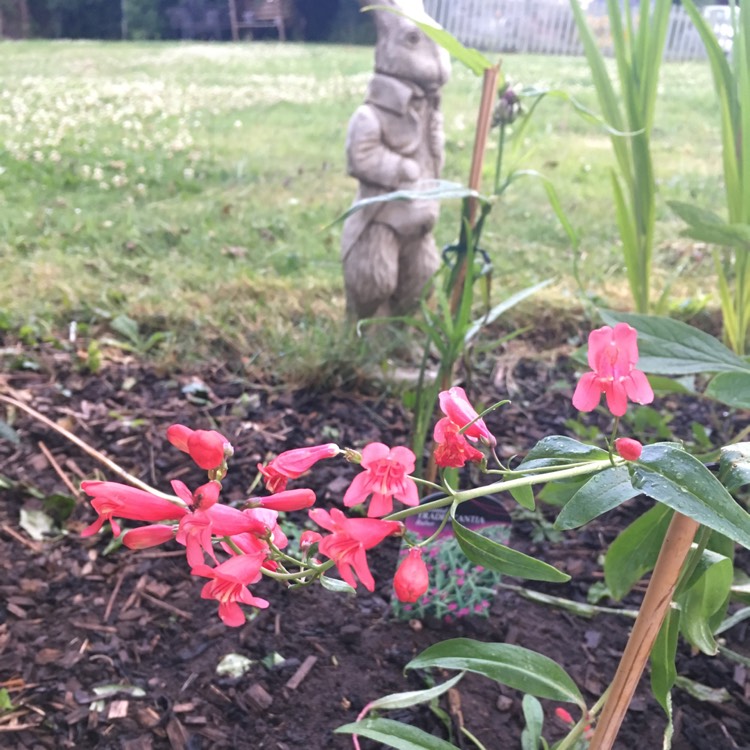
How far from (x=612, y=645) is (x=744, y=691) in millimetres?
198

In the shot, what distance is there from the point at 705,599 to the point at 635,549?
8.2 inches

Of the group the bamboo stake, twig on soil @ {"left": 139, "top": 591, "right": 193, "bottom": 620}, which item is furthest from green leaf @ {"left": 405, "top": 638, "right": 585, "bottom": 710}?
twig on soil @ {"left": 139, "top": 591, "right": 193, "bottom": 620}

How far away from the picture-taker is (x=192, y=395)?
1.88 meters

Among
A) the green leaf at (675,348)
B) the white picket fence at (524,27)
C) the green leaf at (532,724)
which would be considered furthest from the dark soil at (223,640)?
the white picket fence at (524,27)

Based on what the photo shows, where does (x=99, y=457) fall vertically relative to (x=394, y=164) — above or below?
below

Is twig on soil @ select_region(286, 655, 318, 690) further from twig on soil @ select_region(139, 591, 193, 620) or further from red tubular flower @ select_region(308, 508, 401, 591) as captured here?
red tubular flower @ select_region(308, 508, 401, 591)

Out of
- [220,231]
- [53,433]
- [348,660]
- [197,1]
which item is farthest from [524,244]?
[197,1]

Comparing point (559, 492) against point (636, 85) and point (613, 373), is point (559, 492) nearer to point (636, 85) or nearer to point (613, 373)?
point (613, 373)

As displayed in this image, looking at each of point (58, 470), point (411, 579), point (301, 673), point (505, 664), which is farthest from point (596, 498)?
point (58, 470)

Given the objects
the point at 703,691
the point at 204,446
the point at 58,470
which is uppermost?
the point at 204,446

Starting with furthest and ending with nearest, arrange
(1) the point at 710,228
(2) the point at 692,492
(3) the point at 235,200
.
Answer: (3) the point at 235,200
(1) the point at 710,228
(2) the point at 692,492

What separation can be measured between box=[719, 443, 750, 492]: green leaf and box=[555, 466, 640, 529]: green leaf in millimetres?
89

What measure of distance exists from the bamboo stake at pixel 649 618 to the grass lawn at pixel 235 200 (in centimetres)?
90

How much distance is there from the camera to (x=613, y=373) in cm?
61
